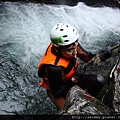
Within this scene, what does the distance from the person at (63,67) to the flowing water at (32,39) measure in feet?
3.48

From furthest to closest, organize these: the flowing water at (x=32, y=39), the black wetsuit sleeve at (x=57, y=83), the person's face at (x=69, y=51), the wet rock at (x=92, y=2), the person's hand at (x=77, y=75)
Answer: the wet rock at (x=92, y=2) < the flowing water at (x=32, y=39) < the person's hand at (x=77, y=75) < the person's face at (x=69, y=51) < the black wetsuit sleeve at (x=57, y=83)

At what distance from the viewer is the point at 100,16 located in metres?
9.02

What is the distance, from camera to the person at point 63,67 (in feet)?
13.8

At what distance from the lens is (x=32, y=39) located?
765 centimetres

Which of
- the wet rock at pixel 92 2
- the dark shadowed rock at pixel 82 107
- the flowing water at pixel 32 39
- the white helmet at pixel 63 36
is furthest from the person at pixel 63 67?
the wet rock at pixel 92 2

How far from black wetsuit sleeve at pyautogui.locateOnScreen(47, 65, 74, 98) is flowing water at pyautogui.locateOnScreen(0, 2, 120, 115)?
3.40 feet

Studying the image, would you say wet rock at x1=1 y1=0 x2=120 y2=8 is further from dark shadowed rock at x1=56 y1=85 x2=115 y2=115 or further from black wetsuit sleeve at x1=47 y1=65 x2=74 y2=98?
dark shadowed rock at x1=56 y1=85 x2=115 y2=115

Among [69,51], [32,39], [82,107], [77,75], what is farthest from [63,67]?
[32,39]

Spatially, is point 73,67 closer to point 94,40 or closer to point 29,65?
point 29,65

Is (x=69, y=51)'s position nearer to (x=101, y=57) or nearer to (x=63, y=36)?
(x=63, y=36)

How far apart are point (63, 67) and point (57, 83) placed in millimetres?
284

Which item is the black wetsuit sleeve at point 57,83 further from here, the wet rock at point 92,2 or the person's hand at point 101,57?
the wet rock at point 92,2

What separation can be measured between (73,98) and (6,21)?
524cm

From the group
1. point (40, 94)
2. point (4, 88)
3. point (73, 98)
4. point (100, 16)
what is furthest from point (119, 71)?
point (100, 16)
